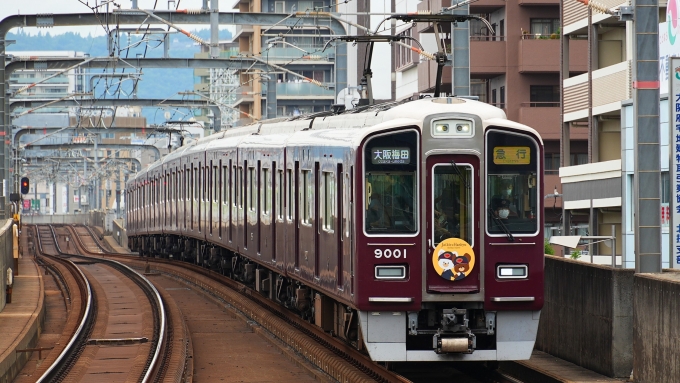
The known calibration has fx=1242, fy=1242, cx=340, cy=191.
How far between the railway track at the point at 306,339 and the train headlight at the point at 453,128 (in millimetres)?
2324

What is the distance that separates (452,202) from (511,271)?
86 centimetres

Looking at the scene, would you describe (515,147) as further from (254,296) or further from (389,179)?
(254,296)

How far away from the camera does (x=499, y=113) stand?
1215 centimetres

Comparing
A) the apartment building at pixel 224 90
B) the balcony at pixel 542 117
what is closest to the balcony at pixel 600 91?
the balcony at pixel 542 117

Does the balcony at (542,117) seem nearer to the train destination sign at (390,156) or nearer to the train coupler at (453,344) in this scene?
the train destination sign at (390,156)

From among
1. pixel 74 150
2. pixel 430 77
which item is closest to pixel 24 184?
pixel 430 77

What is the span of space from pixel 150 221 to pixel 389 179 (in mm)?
27969

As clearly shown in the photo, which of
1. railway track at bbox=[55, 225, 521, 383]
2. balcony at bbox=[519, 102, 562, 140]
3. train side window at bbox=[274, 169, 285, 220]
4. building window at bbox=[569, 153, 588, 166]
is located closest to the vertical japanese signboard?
railway track at bbox=[55, 225, 521, 383]

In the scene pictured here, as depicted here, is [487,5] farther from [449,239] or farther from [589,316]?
[449,239]

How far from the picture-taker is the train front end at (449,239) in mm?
11625

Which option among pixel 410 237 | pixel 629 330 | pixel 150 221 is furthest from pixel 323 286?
pixel 150 221

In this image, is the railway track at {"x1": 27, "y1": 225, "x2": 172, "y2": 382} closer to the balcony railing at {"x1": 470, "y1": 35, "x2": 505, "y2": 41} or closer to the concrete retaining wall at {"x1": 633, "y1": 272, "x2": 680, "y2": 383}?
the concrete retaining wall at {"x1": 633, "y1": 272, "x2": 680, "y2": 383}

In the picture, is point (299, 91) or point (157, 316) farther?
point (299, 91)

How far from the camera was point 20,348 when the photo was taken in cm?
1492
